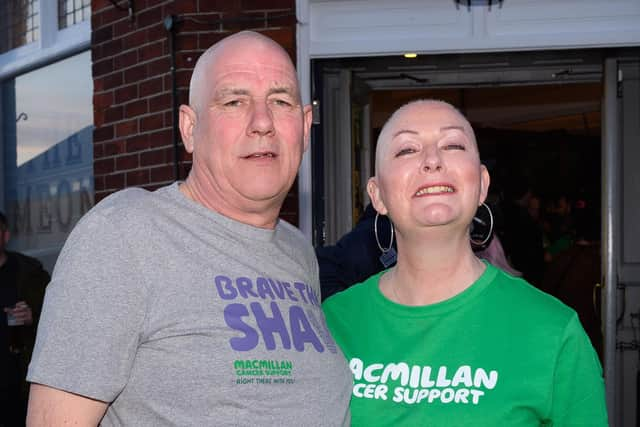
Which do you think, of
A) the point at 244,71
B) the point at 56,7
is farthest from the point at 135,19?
the point at 244,71

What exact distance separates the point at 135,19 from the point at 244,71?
3.22 metres

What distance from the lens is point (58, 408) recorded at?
5.14 ft

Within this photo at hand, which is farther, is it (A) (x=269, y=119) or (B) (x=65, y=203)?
(B) (x=65, y=203)

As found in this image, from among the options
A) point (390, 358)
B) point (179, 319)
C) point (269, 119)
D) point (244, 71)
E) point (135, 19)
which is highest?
point (135, 19)

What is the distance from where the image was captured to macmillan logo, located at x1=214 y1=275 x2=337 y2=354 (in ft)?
5.73

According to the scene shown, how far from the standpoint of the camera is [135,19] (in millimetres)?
4848

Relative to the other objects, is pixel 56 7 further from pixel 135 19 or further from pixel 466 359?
pixel 466 359

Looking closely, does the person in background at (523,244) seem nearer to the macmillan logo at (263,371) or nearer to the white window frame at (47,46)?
the white window frame at (47,46)

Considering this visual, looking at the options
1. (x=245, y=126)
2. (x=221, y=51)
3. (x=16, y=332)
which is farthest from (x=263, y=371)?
(x=16, y=332)

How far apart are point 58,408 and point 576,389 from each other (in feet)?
3.82

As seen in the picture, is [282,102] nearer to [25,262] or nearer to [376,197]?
[376,197]

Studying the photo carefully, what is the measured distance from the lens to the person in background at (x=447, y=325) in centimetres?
174

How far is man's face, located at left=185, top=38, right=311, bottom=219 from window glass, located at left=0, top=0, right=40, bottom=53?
4.69 m

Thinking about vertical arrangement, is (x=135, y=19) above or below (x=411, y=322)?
above
